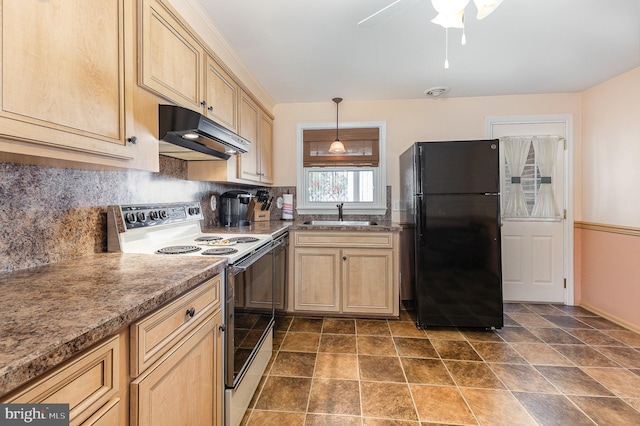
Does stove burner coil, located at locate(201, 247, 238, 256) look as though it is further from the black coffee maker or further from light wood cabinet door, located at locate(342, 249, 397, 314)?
light wood cabinet door, located at locate(342, 249, 397, 314)

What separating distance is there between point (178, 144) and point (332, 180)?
2.04 meters

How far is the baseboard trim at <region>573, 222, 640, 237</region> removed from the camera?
239 cm

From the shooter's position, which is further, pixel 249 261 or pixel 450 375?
pixel 450 375

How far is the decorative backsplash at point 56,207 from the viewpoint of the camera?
3.26 ft


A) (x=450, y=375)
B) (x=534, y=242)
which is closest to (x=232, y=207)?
(x=450, y=375)

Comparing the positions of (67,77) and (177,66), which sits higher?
(177,66)

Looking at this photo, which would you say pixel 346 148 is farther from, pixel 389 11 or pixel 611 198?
pixel 611 198

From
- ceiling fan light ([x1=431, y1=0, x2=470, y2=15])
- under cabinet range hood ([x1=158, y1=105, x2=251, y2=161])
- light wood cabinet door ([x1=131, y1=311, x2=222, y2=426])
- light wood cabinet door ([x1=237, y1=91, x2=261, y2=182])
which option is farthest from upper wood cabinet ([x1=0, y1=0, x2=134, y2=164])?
ceiling fan light ([x1=431, y1=0, x2=470, y2=15])

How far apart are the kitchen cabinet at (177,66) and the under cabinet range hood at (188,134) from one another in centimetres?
12

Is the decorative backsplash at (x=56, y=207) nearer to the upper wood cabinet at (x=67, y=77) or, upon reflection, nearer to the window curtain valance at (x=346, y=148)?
the upper wood cabinet at (x=67, y=77)

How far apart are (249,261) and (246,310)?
0.26 metres

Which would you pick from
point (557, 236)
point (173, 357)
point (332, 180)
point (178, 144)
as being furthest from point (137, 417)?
point (557, 236)

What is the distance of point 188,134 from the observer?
1357 millimetres

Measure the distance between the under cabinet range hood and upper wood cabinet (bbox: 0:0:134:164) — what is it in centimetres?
18
